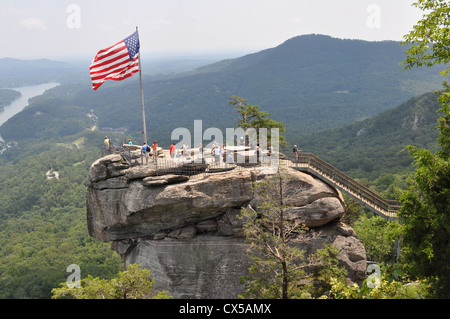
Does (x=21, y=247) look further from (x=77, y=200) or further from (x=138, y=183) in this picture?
(x=138, y=183)

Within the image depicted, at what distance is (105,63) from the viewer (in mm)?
21062

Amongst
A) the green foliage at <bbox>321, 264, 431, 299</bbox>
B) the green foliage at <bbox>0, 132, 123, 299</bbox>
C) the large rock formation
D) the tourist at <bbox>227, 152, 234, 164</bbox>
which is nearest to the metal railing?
the tourist at <bbox>227, 152, 234, 164</bbox>

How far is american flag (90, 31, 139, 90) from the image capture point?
2089 cm

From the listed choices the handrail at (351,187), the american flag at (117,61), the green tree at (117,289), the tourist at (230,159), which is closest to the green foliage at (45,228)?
the tourist at (230,159)

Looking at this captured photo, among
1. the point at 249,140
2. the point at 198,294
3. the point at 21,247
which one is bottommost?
the point at 21,247

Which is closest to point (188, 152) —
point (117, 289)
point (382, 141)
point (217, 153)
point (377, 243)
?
point (217, 153)

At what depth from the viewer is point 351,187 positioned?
21.9 m

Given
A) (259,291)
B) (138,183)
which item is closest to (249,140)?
(138,183)

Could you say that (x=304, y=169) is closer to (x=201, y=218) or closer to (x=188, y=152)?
(x=201, y=218)

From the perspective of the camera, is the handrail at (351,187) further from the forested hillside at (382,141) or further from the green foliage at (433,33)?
the forested hillside at (382,141)

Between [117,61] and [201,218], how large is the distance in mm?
11379

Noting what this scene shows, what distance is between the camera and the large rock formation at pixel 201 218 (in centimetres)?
2064

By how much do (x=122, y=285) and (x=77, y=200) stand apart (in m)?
134

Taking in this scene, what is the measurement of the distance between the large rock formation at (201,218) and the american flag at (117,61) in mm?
5354
